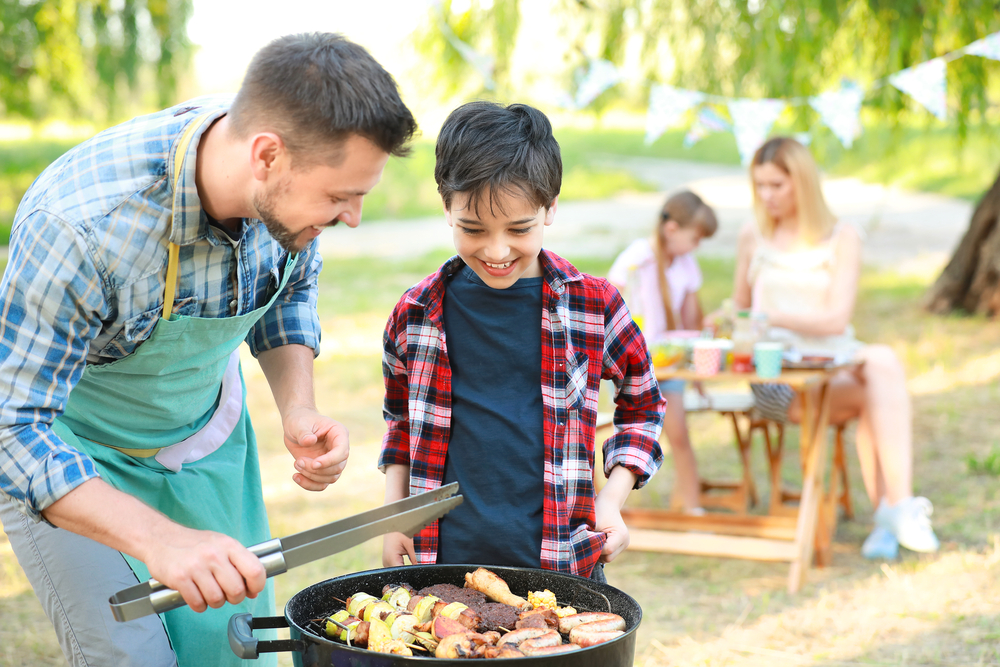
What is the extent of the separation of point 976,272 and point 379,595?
711 centimetres

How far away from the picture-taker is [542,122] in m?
1.71

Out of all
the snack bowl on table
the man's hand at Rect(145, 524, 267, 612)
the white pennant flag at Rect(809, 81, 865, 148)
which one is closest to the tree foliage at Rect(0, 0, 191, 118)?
the white pennant flag at Rect(809, 81, 865, 148)

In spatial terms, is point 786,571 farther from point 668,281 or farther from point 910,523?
point 668,281

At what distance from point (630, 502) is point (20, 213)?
354 centimetres

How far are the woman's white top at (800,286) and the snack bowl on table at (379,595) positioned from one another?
2727mm

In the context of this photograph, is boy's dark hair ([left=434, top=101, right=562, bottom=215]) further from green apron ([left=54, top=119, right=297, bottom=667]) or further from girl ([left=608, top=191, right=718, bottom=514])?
girl ([left=608, top=191, right=718, bottom=514])

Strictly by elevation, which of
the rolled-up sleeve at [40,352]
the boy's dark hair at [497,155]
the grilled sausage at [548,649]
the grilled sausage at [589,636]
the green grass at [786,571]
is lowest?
the green grass at [786,571]

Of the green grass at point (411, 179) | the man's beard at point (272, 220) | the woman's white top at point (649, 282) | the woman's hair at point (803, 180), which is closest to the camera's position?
the man's beard at point (272, 220)

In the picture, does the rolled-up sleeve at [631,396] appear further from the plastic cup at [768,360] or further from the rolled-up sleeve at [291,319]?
the plastic cup at [768,360]

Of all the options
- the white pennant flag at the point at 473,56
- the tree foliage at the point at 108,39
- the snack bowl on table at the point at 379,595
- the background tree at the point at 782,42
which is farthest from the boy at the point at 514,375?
the tree foliage at the point at 108,39

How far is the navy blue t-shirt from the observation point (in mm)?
1683

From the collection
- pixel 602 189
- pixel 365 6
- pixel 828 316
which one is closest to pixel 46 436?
pixel 828 316

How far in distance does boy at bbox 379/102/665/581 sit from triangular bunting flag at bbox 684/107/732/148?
353 cm

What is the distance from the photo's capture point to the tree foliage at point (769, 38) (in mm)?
5406
